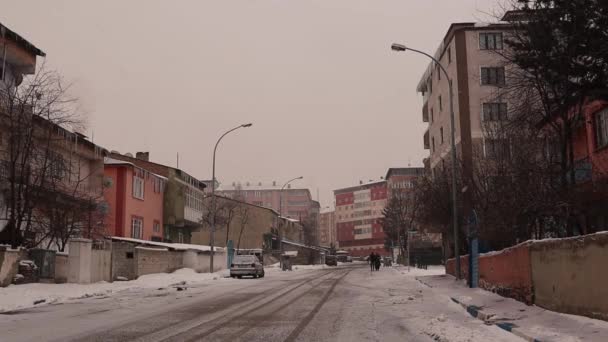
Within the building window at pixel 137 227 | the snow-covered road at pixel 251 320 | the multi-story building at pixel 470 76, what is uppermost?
the multi-story building at pixel 470 76

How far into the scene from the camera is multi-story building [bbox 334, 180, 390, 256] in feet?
514

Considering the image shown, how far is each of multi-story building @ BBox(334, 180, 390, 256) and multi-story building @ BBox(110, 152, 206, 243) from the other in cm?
9765

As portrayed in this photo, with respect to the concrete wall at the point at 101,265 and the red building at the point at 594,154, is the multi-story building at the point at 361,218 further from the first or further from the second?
the red building at the point at 594,154

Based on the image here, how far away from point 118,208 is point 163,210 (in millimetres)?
8945

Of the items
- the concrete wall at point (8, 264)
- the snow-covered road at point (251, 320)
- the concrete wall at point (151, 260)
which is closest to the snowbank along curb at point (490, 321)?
the snow-covered road at point (251, 320)

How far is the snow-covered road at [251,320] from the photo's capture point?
11.0 meters

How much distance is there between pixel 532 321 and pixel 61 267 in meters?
21.1

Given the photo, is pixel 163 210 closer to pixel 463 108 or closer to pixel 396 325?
pixel 463 108

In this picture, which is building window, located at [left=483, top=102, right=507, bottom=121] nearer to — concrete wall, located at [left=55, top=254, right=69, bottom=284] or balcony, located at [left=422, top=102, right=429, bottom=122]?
balcony, located at [left=422, top=102, right=429, bottom=122]

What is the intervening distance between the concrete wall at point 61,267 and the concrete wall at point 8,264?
3.09 metres

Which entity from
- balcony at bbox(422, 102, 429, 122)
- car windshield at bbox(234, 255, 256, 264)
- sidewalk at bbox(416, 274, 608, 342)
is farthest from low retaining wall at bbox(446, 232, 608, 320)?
balcony at bbox(422, 102, 429, 122)

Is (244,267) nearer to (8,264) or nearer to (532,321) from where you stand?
(8,264)

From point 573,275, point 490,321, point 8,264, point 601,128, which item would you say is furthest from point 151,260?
point 573,275

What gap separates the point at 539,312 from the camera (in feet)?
41.9
